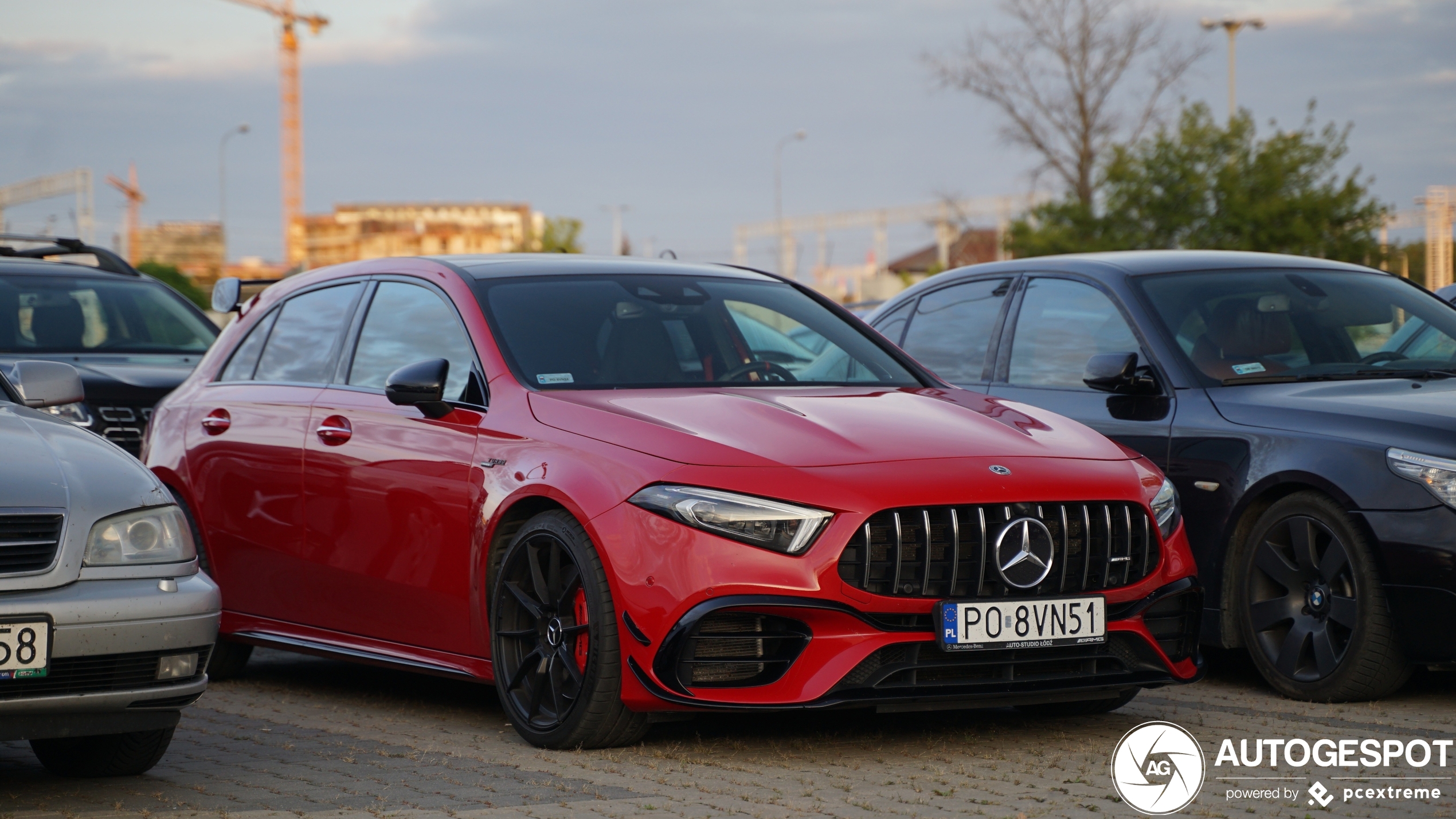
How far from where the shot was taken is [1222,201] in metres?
38.5

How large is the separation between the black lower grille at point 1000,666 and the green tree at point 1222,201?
109ft

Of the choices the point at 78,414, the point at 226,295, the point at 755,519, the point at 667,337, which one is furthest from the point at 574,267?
the point at 78,414

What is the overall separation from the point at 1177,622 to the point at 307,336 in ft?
11.8

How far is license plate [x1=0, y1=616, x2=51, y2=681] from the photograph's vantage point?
430 centimetres

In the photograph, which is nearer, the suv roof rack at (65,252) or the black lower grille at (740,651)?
the black lower grille at (740,651)

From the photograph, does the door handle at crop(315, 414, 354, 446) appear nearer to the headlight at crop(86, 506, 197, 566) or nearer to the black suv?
the headlight at crop(86, 506, 197, 566)

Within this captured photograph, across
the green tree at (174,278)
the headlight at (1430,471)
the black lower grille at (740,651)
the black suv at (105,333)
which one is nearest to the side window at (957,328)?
the headlight at (1430,471)

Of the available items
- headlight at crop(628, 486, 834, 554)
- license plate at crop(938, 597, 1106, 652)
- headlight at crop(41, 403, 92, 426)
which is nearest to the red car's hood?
headlight at crop(628, 486, 834, 554)

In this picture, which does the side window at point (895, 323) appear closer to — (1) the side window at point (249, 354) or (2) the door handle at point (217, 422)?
(1) the side window at point (249, 354)

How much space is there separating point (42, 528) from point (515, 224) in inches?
4203

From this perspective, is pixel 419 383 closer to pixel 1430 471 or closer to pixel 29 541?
pixel 29 541

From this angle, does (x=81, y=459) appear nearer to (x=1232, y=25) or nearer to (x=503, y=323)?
(x=503, y=323)

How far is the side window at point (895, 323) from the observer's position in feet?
27.5

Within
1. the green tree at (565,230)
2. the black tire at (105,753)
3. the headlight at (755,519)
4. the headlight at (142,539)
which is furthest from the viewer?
the green tree at (565,230)
